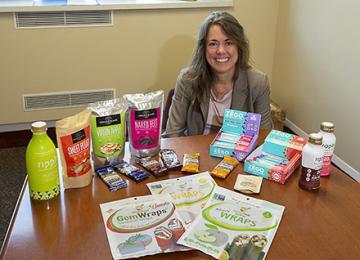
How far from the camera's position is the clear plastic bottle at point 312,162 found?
121 cm

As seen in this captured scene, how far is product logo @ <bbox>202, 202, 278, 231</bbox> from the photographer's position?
3.62 ft

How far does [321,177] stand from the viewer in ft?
4.45

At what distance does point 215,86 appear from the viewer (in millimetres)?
1980

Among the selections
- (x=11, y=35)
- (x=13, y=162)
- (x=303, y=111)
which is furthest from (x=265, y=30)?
(x=13, y=162)

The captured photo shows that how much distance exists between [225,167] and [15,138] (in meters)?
2.29

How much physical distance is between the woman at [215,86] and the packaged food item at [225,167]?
1.59 ft

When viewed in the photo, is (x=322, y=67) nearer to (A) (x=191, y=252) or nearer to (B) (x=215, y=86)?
(B) (x=215, y=86)

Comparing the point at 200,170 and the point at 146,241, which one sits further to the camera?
the point at 200,170

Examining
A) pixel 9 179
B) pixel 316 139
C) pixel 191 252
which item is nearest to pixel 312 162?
pixel 316 139

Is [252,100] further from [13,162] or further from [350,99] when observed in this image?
[13,162]

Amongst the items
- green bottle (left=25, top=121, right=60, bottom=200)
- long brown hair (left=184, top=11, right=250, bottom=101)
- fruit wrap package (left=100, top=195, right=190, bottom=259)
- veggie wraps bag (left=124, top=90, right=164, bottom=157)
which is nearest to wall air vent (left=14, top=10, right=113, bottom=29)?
long brown hair (left=184, top=11, right=250, bottom=101)

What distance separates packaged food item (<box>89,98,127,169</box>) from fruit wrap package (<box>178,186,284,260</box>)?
359 millimetres

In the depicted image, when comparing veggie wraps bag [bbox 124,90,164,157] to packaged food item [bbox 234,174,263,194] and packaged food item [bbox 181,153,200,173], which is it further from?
packaged food item [bbox 234,174,263,194]

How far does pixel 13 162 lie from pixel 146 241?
83.4 inches
